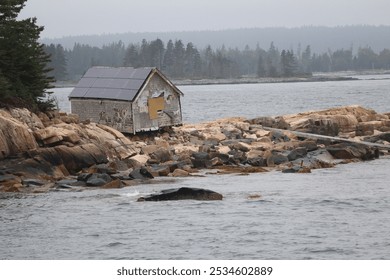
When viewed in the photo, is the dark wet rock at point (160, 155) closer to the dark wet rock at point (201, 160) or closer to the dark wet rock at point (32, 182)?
the dark wet rock at point (201, 160)

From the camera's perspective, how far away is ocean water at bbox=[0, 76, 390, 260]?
→ 21828mm

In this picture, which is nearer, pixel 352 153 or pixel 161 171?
pixel 161 171

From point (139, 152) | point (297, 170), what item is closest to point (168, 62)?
point (139, 152)

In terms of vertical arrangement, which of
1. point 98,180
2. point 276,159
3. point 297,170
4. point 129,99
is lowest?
point 297,170

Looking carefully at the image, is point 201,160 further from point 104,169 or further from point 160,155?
point 104,169

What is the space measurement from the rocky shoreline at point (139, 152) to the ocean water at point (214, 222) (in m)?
1.65

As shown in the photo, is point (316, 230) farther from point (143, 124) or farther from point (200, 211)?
point (143, 124)

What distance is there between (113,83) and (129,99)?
236 centimetres

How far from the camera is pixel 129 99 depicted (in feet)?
141

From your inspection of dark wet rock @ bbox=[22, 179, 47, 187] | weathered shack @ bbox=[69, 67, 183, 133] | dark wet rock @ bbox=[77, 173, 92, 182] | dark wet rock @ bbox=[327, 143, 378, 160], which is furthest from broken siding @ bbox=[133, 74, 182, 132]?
dark wet rock @ bbox=[22, 179, 47, 187]

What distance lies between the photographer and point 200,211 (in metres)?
26.9

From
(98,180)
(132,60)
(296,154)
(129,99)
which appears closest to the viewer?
(98,180)

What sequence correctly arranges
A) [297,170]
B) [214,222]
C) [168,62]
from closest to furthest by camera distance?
[214,222] < [297,170] < [168,62]
